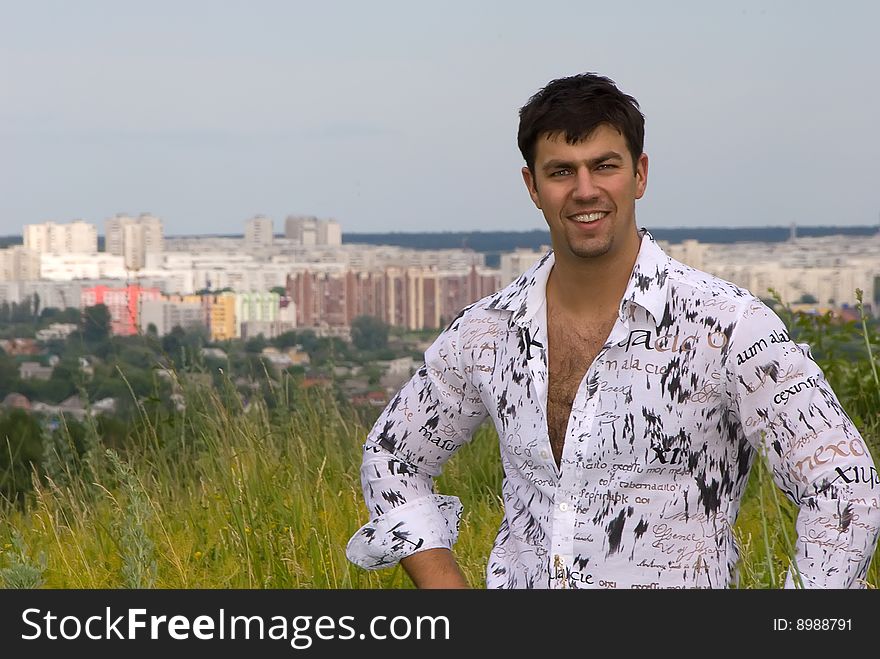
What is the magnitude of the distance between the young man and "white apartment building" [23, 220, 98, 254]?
54597mm

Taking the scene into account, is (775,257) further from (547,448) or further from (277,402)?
(547,448)

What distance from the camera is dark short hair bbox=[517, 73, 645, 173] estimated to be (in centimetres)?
291

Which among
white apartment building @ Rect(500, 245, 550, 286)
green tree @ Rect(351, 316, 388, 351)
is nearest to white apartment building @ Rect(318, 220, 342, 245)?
white apartment building @ Rect(500, 245, 550, 286)

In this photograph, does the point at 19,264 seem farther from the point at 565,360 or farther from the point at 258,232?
the point at 565,360

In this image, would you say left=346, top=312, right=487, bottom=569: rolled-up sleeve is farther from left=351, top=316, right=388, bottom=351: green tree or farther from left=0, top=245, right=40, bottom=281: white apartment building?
left=0, top=245, right=40, bottom=281: white apartment building

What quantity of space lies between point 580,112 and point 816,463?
0.96 m

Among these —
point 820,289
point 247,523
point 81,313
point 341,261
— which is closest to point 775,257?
A: point 820,289

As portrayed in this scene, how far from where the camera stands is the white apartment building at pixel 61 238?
56031 millimetres

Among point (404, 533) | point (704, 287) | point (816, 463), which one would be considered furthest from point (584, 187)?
point (404, 533)

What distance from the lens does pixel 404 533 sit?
309 centimetres

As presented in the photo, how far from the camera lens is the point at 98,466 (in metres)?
6.96

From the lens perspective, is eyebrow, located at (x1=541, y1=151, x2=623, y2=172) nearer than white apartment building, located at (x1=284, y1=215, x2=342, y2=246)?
Yes

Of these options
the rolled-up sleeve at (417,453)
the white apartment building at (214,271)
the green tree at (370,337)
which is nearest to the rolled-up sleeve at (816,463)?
the rolled-up sleeve at (417,453)
